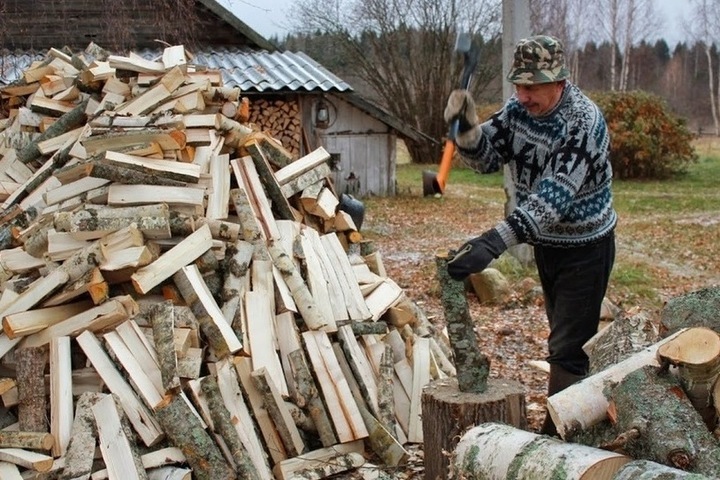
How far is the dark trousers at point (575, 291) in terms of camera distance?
4.11m

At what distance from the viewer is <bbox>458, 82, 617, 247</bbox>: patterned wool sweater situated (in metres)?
3.72

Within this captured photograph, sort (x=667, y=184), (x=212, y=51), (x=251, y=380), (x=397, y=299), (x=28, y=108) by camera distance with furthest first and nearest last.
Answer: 1. (x=667, y=184)
2. (x=212, y=51)
3. (x=28, y=108)
4. (x=397, y=299)
5. (x=251, y=380)

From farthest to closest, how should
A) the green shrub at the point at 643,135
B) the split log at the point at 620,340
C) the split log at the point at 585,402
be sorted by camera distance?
the green shrub at the point at 643,135
the split log at the point at 620,340
the split log at the point at 585,402

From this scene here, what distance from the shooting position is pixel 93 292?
14.6ft

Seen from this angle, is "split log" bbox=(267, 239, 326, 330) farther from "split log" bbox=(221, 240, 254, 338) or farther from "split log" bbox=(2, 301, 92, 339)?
"split log" bbox=(2, 301, 92, 339)

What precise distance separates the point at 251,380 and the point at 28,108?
12.9ft

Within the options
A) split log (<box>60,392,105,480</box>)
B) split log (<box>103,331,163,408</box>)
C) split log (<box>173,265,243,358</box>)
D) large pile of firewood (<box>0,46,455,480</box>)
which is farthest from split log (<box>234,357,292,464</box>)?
split log (<box>60,392,105,480</box>)

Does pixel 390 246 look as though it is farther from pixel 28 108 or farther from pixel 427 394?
pixel 427 394

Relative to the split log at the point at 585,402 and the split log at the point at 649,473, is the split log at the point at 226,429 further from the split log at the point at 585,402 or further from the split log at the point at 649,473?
the split log at the point at 649,473

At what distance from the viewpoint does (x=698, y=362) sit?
10.3 ft

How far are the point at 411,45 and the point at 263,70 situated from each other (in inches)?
570

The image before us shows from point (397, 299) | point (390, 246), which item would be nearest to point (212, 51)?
point (390, 246)

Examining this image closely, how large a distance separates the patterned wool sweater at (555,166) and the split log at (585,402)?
69 centimetres

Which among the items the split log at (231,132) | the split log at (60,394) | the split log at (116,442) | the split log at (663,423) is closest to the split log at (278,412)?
the split log at (116,442)
